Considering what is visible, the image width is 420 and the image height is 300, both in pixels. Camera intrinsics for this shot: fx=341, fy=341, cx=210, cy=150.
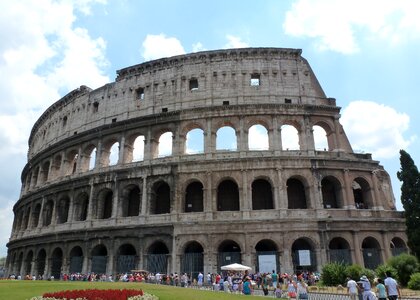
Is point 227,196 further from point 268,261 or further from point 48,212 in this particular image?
point 48,212

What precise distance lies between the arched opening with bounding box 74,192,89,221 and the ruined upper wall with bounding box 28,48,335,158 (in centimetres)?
645

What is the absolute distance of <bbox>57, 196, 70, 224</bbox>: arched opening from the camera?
30.9 metres

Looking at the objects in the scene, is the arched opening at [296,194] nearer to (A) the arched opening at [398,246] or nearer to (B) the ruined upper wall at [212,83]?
(B) the ruined upper wall at [212,83]

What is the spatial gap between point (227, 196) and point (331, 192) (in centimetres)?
798

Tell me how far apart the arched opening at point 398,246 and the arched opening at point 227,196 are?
1160 centimetres

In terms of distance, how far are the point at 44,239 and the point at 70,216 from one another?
369cm

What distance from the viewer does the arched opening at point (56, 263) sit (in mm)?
28969

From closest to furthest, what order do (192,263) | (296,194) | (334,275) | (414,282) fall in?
1. (414,282)
2. (334,275)
3. (192,263)
4. (296,194)

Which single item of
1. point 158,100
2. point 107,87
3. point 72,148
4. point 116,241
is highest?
point 107,87

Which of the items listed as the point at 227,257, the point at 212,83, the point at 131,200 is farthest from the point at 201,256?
the point at 212,83

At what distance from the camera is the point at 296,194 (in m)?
25.7

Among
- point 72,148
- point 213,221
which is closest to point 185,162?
point 213,221

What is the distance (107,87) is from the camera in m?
32.1

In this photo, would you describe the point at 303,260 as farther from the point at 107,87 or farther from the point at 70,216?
the point at 107,87
